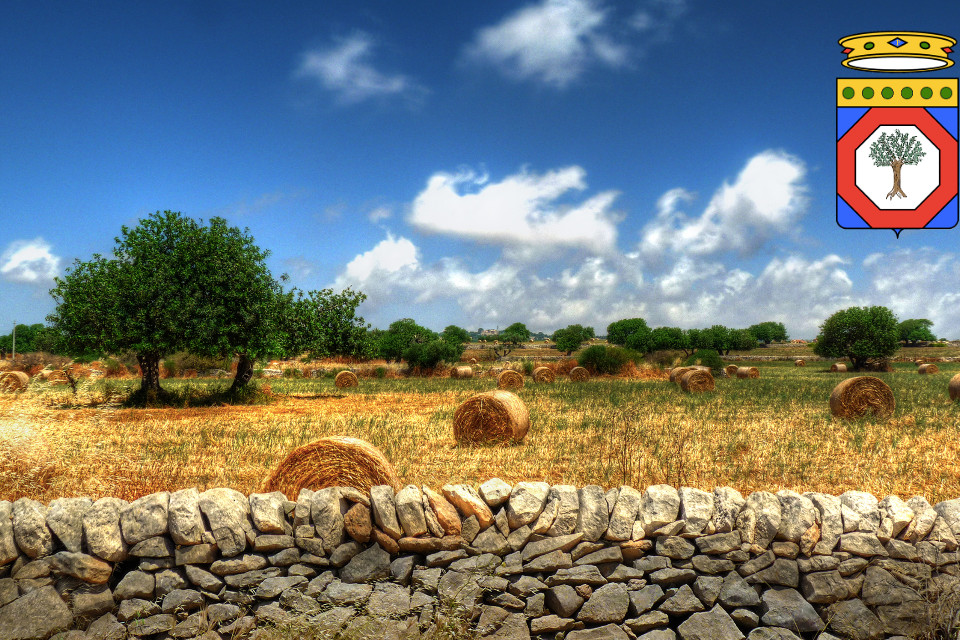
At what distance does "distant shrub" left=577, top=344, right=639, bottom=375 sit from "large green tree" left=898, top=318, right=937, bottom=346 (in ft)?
291

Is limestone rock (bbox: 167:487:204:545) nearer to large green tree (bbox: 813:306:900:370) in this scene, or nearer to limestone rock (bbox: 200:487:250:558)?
limestone rock (bbox: 200:487:250:558)

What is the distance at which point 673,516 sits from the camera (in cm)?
594

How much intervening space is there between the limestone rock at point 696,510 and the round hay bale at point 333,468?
3.36 meters

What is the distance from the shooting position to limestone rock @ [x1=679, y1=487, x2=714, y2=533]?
5.90 metres

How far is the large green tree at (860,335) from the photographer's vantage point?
52.4 meters

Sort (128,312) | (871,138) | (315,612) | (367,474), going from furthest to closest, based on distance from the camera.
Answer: (128,312) → (871,138) → (367,474) → (315,612)

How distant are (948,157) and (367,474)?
9087mm

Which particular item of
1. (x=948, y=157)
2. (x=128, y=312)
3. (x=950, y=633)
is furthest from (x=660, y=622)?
(x=128, y=312)

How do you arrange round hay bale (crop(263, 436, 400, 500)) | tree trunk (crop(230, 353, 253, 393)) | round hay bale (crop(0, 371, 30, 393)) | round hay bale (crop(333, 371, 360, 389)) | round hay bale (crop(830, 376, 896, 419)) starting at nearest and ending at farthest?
round hay bale (crop(263, 436, 400, 500)) → round hay bale (crop(830, 376, 896, 419)) → tree trunk (crop(230, 353, 253, 393)) → round hay bale (crop(0, 371, 30, 393)) → round hay bale (crop(333, 371, 360, 389))

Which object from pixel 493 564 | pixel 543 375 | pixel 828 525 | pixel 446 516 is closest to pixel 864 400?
pixel 828 525

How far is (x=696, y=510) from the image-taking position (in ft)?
19.5

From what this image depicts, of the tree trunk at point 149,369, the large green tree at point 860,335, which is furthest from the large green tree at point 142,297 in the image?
the large green tree at point 860,335

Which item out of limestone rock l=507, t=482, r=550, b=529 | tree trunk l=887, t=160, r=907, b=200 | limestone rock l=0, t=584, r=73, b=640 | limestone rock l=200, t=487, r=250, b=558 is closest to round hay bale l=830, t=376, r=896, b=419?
tree trunk l=887, t=160, r=907, b=200

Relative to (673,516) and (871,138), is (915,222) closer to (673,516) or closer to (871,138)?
(871,138)
